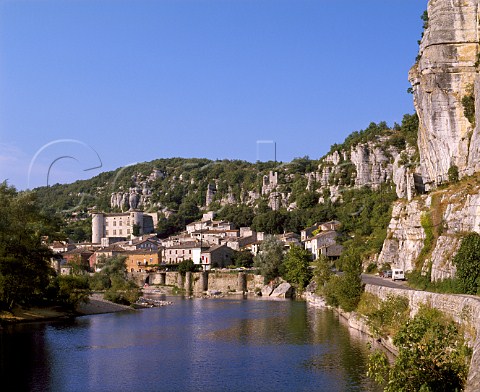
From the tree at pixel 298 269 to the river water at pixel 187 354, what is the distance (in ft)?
66.0

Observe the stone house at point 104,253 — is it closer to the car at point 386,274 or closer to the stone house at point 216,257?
the stone house at point 216,257

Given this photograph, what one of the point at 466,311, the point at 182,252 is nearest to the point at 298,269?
the point at 182,252

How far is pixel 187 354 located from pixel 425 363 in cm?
1450

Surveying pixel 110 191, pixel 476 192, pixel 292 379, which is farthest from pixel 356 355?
pixel 110 191

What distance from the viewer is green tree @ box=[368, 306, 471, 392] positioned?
55.2ft

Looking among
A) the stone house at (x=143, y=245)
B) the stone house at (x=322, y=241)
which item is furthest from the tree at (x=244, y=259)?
the stone house at (x=143, y=245)

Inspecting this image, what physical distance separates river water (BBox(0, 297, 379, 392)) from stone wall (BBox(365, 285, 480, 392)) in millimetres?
3256

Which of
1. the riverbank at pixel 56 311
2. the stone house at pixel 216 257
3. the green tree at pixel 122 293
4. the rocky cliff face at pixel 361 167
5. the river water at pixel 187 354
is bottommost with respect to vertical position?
the river water at pixel 187 354

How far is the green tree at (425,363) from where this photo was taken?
55.2 ft

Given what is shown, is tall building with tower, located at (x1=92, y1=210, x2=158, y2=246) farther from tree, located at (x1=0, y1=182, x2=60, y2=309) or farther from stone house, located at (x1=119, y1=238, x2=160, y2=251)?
tree, located at (x1=0, y1=182, x2=60, y2=309)

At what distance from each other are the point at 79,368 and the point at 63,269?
6154 cm

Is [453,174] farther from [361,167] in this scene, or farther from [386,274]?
[361,167]

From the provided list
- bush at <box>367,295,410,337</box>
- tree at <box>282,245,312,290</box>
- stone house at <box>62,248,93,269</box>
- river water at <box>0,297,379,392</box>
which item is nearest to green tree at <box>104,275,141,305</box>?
river water at <box>0,297,379,392</box>

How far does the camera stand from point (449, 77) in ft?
145
